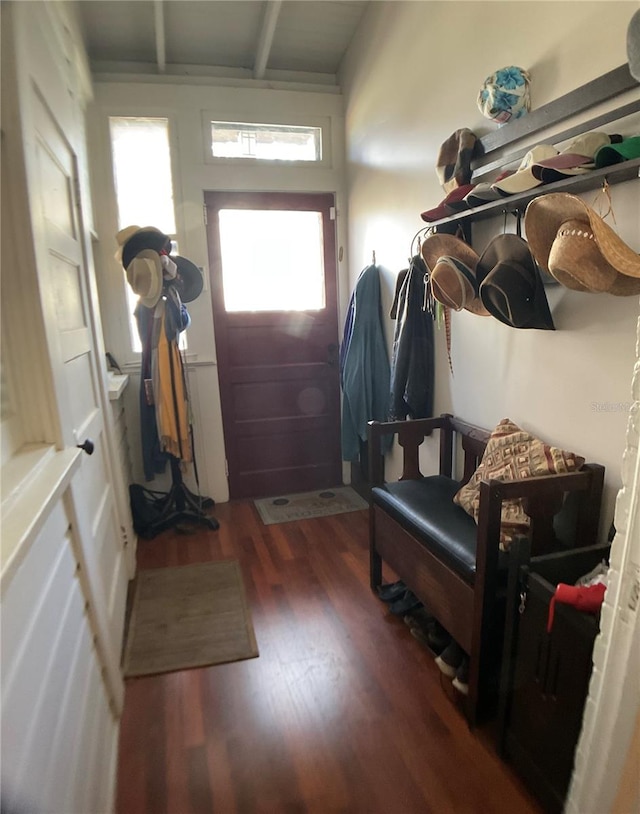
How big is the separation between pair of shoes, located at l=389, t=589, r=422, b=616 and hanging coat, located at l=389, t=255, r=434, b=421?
34.1 inches

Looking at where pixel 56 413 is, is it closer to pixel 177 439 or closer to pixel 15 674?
pixel 15 674

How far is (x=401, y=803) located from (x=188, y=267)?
268 cm

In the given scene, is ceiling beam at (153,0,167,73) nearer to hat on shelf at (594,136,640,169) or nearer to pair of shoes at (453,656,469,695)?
hat on shelf at (594,136,640,169)

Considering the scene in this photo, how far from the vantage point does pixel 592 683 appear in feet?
3.42

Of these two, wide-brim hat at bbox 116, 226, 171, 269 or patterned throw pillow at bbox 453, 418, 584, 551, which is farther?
wide-brim hat at bbox 116, 226, 171, 269

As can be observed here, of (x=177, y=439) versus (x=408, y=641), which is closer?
(x=408, y=641)

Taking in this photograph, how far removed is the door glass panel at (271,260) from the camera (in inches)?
127

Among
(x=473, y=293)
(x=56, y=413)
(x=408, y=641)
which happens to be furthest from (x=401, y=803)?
(x=473, y=293)

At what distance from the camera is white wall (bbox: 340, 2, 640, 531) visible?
4.70ft

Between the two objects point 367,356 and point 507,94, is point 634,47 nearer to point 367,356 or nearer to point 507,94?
point 507,94

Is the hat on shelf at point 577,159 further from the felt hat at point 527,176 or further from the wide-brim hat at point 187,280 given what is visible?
the wide-brim hat at point 187,280

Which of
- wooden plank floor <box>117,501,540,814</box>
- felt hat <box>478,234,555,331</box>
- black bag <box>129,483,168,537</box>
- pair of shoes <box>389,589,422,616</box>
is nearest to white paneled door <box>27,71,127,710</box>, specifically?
wooden plank floor <box>117,501,540,814</box>

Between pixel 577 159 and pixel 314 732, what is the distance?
6.27 ft

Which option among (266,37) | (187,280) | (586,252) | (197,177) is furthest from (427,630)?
(266,37)
